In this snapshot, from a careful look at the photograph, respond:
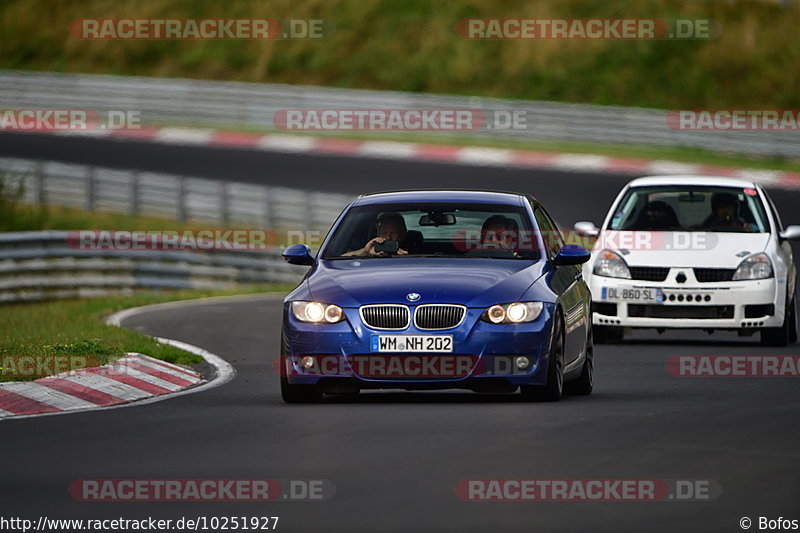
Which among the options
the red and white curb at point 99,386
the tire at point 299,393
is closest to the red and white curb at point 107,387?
the red and white curb at point 99,386

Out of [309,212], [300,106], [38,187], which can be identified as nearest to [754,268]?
[309,212]

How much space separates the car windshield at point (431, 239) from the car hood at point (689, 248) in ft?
14.7

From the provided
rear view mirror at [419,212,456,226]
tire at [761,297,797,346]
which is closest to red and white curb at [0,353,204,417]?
rear view mirror at [419,212,456,226]

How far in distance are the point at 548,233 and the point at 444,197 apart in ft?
2.78

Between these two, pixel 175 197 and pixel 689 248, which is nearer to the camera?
pixel 689 248

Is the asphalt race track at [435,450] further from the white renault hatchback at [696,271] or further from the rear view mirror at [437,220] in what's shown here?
the white renault hatchback at [696,271]

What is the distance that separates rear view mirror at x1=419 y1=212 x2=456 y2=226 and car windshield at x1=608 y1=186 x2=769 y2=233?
5.41 m

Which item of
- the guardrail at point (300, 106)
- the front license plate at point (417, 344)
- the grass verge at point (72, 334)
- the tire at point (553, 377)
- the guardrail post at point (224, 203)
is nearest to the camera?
the front license plate at point (417, 344)

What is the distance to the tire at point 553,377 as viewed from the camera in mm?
11656

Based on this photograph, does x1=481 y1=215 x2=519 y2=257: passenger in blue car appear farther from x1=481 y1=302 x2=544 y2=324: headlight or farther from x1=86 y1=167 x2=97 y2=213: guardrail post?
x1=86 y1=167 x2=97 y2=213: guardrail post

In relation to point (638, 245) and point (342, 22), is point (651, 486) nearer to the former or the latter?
point (638, 245)

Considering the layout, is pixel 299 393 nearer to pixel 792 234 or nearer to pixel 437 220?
pixel 437 220

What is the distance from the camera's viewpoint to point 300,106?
1767 inches

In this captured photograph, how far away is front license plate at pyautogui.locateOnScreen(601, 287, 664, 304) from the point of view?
55.4ft
